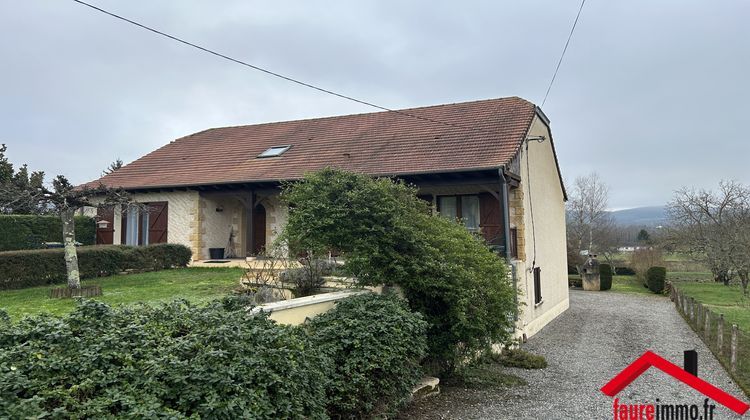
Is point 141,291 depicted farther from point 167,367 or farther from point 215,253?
point 167,367

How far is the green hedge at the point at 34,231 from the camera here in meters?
15.6

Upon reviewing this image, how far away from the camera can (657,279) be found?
25781mm

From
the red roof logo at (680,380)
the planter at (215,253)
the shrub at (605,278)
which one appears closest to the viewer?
the red roof logo at (680,380)

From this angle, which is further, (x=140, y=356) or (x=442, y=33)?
(x=442, y=33)

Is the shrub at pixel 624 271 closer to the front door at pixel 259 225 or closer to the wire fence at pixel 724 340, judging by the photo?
the wire fence at pixel 724 340

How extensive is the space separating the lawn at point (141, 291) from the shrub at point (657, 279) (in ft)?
75.3

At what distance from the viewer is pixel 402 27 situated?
9.37 meters

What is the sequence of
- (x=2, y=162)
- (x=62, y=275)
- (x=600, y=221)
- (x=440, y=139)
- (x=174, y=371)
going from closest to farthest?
(x=174, y=371)
(x=62, y=275)
(x=440, y=139)
(x=2, y=162)
(x=600, y=221)

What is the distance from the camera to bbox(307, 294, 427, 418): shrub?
4719 millimetres

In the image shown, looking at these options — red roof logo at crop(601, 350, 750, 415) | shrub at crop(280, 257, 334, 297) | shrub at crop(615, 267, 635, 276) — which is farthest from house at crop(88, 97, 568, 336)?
shrub at crop(615, 267, 635, 276)

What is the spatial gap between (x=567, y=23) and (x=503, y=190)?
3.94 meters

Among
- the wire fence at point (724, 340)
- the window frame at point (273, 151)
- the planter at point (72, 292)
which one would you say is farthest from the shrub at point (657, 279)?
the planter at point (72, 292)

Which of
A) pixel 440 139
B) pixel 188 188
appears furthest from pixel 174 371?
pixel 188 188

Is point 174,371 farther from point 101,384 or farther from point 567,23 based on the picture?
point 567,23
